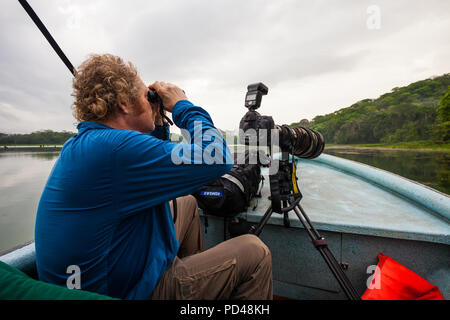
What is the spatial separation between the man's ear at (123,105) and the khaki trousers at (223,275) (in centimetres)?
73

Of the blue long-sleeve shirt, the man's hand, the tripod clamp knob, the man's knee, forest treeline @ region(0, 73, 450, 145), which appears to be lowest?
the tripod clamp knob

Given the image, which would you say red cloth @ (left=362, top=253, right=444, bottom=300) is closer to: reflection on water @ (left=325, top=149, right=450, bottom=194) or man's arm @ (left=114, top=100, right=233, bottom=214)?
man's arm @ (left=114, top=100, right=233, bottom=214)

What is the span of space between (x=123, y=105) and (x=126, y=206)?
0.46m

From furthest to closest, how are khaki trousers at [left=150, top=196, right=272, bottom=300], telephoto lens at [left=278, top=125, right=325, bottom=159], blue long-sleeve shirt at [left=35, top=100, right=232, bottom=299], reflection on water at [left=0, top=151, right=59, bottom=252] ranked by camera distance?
reflection on water at [left=0, top=151, right=59, bottom=252] → telephoto lens at [left=278, top=125, right=325, bottom=159] → khaki trousers at [left=150, top=196, right=272, bottom=300] → blue long-sleeve shirt at [left=35, top=100, right=232, bottom=299]

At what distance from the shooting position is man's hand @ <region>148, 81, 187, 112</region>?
3.34ft

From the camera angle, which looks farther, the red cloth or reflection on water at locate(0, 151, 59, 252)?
reflection on water at locate(0, 151, 59, 252)

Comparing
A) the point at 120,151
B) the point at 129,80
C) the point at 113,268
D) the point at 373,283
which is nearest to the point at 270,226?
the point at 373,283

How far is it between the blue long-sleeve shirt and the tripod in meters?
0.57

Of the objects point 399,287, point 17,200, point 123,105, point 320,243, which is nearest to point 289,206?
point 320,243

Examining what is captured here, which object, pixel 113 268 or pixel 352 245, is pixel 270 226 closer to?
pixel 352 245

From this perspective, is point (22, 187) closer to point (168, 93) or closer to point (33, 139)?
point (33, 139)

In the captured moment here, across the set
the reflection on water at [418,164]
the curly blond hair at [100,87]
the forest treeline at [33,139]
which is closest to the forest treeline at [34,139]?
the forest treeline at [33,139]

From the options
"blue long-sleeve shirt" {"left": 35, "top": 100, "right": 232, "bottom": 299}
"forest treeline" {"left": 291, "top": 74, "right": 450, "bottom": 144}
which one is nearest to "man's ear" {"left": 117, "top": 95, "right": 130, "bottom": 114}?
"blue long-sleeve shirt" {"left": 35, "top": 100, "right": 232, "bottom": 299}

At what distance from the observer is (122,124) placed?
0.90 m
